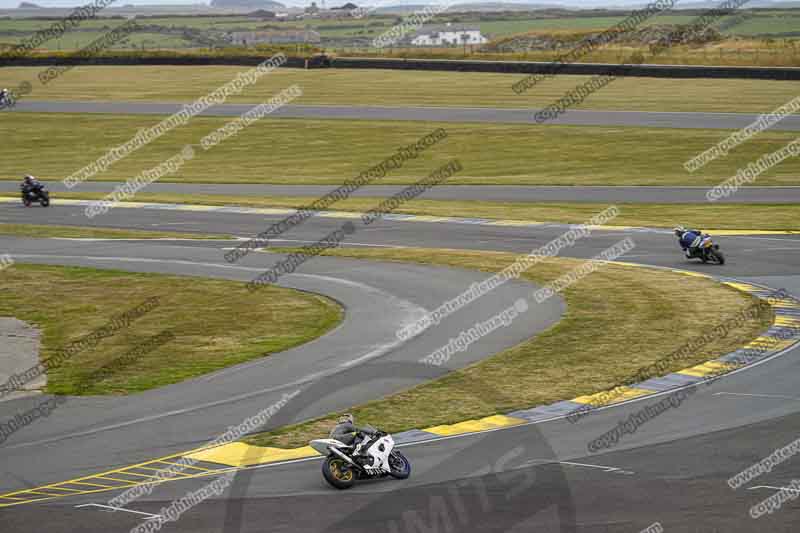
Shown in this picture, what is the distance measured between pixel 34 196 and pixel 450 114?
1322 inches

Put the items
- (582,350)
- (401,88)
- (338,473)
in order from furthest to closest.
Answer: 1. (401,88)
2. (582,350)
3. (338,473)

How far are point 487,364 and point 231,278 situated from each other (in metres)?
14.4

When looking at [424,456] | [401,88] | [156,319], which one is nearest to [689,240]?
[156,319]

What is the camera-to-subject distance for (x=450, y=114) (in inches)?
3091

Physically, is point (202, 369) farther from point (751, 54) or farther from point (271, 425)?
point (751, 54)

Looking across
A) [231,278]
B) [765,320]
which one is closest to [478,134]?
[231,278]

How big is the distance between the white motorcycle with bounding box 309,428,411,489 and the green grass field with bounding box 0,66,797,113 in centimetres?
6210

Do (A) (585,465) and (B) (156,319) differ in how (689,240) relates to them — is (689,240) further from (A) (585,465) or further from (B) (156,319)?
(A) (585,465)

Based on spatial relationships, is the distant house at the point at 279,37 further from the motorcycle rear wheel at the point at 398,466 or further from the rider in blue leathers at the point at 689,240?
the motorcycle rear wheel at the point at 398,466

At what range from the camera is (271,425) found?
2038 centimetres

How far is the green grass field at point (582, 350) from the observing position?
21.3 meters

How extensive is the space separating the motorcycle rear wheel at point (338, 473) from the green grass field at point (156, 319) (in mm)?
8208

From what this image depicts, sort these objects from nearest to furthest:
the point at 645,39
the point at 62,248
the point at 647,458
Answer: the point at 647,458 → the point at 62,248 → the point at 645,39

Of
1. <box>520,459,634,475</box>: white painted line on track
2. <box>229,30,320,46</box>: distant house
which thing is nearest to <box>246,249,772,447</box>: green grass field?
<box>520,459,634,475</box>: white painted line on track
